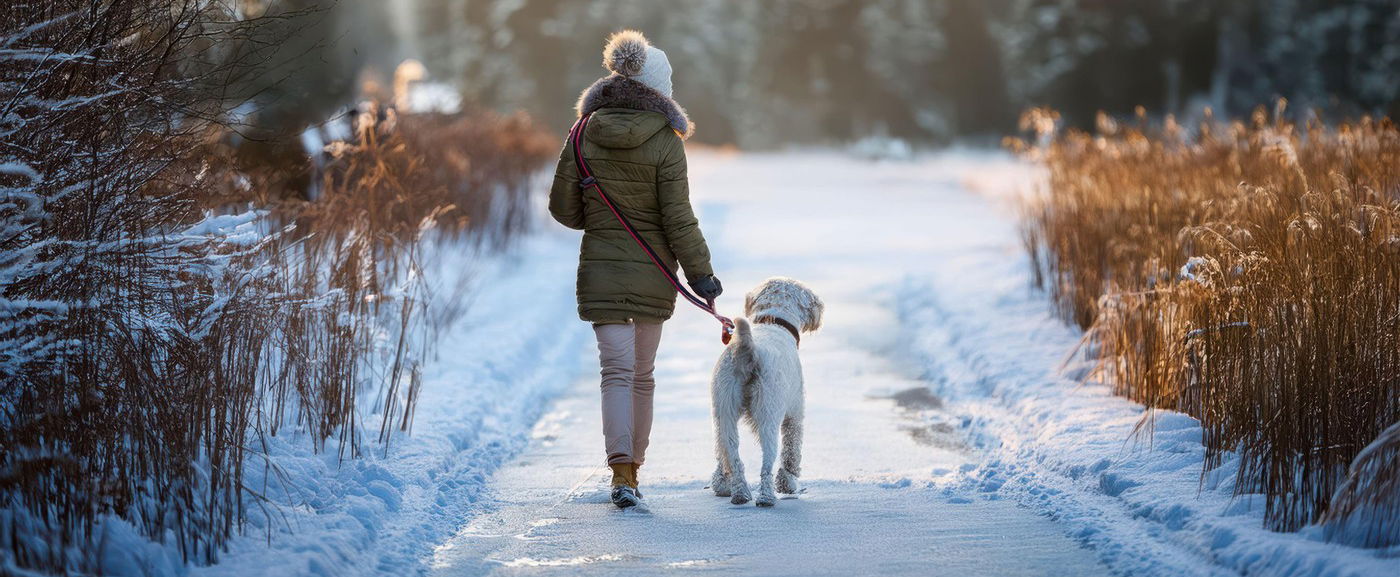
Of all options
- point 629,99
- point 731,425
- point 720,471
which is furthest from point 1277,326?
point 629,99

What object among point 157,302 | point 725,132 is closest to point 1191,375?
point 157,302

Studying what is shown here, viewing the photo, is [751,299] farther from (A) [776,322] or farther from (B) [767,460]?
(B) [767,460]

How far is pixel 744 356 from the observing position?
619 centimetres

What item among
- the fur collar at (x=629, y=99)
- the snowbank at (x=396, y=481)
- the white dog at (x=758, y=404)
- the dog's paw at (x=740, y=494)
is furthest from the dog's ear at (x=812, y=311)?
the snowbank at (x=396, y=481)

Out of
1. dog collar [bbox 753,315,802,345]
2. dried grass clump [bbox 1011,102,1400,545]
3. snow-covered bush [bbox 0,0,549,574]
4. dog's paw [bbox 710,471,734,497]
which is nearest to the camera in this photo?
snow-covered bush [bbox 0,0,549,574]

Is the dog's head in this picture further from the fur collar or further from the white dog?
the fur collar

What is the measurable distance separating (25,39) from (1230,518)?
4.90 meters

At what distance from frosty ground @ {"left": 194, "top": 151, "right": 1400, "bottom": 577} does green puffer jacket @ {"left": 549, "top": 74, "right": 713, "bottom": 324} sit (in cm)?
97

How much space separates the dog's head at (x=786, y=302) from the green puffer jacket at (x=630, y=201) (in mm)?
600

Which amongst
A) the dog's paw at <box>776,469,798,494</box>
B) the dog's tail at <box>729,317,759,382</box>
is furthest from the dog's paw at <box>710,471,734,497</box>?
the dog's tail at <box>729,317,759,382</box>

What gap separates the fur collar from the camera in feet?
20.2

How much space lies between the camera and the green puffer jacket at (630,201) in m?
6.16

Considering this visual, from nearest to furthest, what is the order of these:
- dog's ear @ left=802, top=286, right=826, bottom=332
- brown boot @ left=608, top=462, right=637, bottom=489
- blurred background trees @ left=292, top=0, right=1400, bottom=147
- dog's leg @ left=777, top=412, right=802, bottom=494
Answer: brown boot @ left=608, top=462, right=637, bottom=489, dog's leg @ left=777, top=412, right=802, bottom=494, dog's ear @ left=802, top=286, right=826, bottom=332, blurred background trees @ left=292, top=0, right=1400, bottom=147

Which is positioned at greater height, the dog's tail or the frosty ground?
the dog's tail
